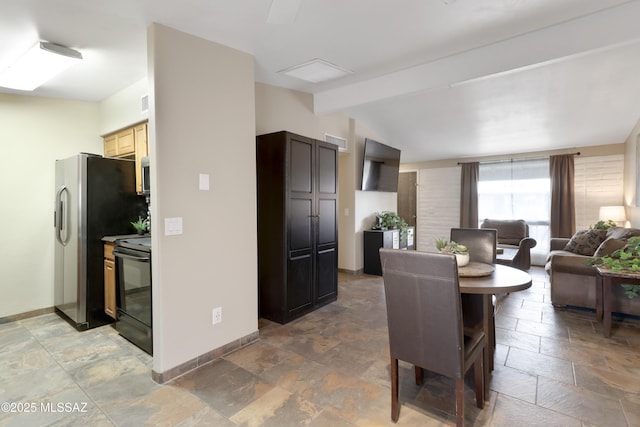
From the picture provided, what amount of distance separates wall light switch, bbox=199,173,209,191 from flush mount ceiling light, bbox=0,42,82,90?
58.5 inches

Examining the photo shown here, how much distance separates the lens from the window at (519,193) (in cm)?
642

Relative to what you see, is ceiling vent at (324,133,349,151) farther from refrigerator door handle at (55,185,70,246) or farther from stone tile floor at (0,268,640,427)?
refrigerator door handle at (55,185,70,246)

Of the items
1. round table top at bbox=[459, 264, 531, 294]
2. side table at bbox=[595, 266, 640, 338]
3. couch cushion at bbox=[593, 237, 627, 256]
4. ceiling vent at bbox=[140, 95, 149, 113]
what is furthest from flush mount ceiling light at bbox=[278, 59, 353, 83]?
couch cushion at bbox=[593, 237, 627, 256]

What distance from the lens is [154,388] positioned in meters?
2.22

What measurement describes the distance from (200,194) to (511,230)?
610cm

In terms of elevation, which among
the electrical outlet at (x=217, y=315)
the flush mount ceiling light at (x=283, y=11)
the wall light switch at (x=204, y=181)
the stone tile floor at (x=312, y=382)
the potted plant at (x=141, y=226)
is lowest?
the stone tile floor at (x=312, y=382)

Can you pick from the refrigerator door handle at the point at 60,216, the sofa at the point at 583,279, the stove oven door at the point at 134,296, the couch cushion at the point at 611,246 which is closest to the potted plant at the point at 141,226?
the stove oven door at the point at 134,296

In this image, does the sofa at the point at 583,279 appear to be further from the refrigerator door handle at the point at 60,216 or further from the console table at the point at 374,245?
the refrigerator door handle at the point at 60,216

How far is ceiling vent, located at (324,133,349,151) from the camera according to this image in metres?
4.83

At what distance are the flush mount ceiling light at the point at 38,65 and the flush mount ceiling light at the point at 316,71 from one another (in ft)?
6.21

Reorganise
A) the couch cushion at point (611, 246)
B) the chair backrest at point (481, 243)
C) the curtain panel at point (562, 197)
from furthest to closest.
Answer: the curtain panel at point (562, 197) < the couch cushion at point (611, 246) < the chair backrest at point (481, 243)

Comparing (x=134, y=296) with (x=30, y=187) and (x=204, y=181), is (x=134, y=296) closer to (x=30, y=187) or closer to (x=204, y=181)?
(x=204, y=181)

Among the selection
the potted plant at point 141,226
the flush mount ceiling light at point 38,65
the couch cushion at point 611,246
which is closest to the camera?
the flush mount ceiling light at point 38,65

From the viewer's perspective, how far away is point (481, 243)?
3.02m
